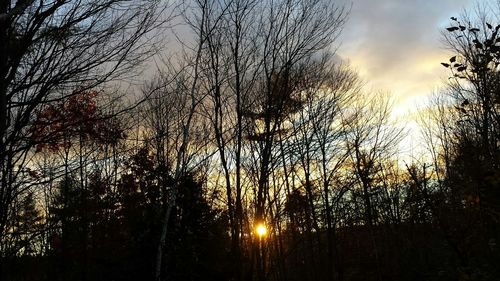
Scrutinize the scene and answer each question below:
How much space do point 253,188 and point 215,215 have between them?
2925 mm

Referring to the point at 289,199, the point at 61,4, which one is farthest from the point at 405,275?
the point at 61,4

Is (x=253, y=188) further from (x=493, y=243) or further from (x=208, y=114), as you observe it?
(x=493, y=243)

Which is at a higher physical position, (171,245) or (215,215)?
(215,215)

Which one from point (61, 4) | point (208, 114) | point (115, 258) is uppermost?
point (208, 114)

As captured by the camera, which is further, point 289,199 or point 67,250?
point 67,250

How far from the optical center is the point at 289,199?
16.3 m

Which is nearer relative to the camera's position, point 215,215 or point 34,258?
point 215,215

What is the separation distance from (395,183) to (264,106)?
66.1ft

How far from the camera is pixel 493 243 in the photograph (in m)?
9.56

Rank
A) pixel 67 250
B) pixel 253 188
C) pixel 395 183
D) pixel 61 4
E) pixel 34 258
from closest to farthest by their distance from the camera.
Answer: pixel 61 4 < pixel 253 188 < pixel 34 258 < pixel 67 250 < pixel 395 183

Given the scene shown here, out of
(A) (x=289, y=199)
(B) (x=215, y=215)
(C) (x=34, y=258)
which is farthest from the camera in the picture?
(C) (x=34, y=258)

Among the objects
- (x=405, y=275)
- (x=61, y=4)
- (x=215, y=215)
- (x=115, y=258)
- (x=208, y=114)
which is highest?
(x=208, y=114)

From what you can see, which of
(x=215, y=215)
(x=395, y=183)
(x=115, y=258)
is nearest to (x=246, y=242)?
(x=215, y=215)

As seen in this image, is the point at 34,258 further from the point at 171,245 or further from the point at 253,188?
the point at 253,188
